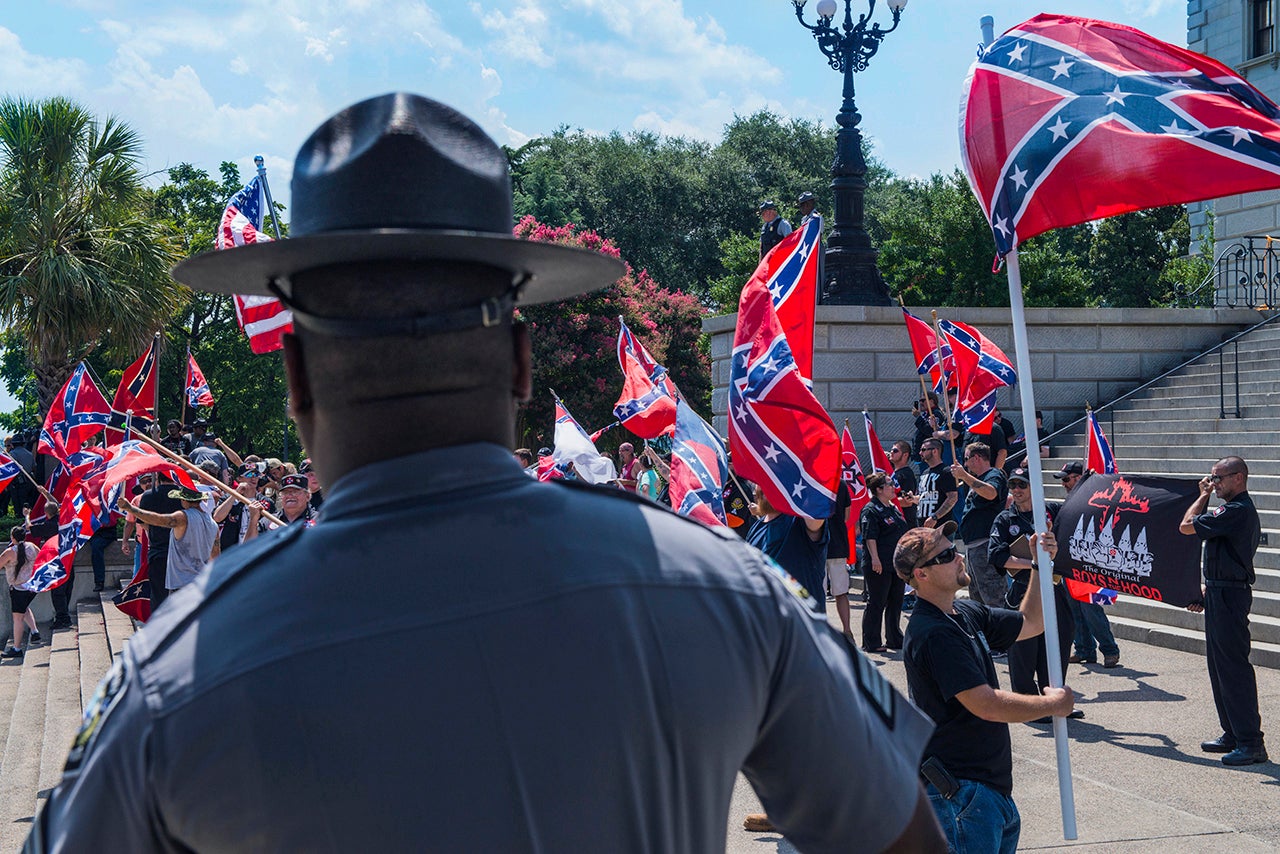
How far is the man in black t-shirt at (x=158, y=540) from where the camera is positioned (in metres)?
9.83

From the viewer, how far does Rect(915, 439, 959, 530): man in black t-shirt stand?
12.5 metres

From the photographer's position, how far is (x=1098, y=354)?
19984 millimetres

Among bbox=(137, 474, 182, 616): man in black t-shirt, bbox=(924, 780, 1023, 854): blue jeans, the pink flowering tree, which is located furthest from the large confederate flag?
the pink flowering tree

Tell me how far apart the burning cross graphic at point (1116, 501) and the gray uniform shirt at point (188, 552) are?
6494 millimetres

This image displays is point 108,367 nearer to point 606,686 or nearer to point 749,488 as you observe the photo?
point 749,488

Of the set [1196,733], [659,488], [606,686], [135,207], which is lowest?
[1196,733]

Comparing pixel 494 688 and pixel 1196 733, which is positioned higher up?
pixel 494 688

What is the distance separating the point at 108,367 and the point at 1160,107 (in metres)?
31.5

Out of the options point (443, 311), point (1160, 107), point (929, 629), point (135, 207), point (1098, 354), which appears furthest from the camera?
point (135, 207)

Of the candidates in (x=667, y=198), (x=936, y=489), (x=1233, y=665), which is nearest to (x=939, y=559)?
(x=1233, y=665)

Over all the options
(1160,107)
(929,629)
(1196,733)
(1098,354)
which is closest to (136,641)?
(929,629)

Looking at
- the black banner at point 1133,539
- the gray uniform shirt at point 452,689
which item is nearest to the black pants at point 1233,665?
the black banner at point 1133,539

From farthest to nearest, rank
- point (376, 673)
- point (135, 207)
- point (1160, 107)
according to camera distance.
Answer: point (135, 207) → point (1160, 107) → point (376, 673)

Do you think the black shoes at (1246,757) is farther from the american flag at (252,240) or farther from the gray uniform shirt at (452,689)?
the gray uniform shirt at (452,689)
